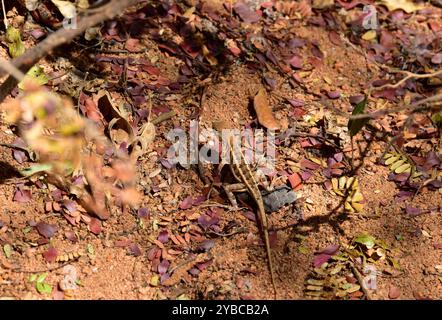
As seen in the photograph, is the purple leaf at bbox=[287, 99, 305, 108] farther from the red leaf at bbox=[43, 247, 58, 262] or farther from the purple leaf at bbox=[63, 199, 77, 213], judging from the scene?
the red leaf at bbox=[43, 247, 58, 262]

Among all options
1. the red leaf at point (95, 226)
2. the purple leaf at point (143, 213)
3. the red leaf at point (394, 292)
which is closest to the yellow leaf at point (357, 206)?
the red leaf at point (394, 292)

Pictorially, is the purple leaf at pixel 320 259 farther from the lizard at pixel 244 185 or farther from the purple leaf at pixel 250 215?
the purple leaf at pixel 250 215

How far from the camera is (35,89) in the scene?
2832 millimetres

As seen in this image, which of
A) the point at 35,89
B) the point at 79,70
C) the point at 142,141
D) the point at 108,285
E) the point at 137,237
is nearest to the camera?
the point at 35,89

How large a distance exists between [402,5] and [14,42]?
3.82 meters

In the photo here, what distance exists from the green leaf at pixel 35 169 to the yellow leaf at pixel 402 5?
12.6 ft

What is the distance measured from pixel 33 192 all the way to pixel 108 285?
875 mm

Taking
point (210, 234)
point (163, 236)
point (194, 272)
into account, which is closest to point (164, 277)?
point (194, 272)

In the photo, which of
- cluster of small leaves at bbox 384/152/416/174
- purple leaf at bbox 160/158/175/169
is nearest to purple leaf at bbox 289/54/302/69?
cluster of small leaves at bbox 384/152/416/174

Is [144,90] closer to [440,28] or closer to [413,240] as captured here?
[413,240]

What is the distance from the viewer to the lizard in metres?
4.25

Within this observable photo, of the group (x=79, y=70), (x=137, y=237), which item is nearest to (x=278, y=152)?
(x=137, y=237)

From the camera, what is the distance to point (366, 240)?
4.23m

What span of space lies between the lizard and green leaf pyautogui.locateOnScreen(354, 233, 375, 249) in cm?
66
